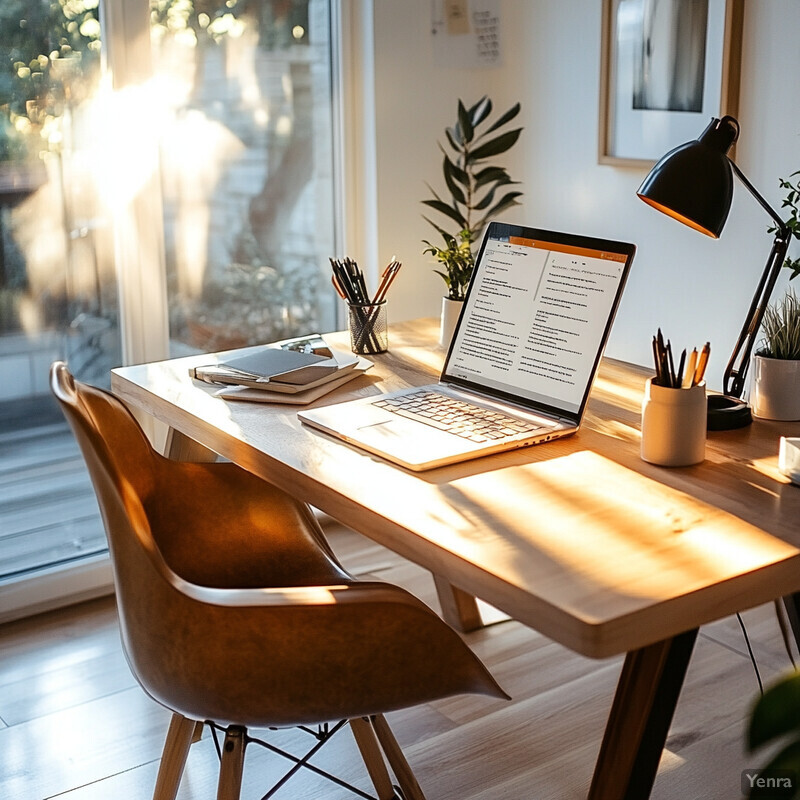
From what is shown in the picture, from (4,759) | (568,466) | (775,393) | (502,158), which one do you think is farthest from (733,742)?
(502,158)

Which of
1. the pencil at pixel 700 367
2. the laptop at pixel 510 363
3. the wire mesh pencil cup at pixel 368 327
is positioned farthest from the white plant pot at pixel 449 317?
the pencil at pixel 700 367

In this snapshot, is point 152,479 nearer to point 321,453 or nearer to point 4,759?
point 321,453

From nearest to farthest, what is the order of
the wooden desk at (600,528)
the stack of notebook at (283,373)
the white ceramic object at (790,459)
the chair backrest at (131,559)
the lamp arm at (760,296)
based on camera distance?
the wooden desk at (600,528) < the chair backrest at (131,559) < the white ceramic object at (790,459) < the lamp arm at (760,296) < the stack of notebook at (283,373)

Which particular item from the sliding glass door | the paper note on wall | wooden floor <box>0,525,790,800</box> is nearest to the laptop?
wooden floor <box>0,525,790,800</box>

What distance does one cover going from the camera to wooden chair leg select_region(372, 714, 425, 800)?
63.1 inches

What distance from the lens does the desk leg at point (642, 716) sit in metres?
1.18

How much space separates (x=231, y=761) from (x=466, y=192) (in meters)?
1.92

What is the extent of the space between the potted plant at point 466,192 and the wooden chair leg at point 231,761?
38.2 inches

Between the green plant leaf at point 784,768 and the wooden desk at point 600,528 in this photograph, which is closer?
the green plant leaf at point 784,768

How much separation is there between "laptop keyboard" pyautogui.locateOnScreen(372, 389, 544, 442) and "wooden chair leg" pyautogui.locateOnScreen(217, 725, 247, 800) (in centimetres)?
51

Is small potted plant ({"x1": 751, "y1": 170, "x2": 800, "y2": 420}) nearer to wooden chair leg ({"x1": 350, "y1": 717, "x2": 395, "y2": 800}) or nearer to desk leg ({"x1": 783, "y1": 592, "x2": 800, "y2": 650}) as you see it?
desk leg ({"x1": 783, "y1": 592, "x2": 800, "y2": 650})

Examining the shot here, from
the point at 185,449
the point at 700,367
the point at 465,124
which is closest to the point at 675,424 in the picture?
the point at 700,367

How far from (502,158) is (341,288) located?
3.51 ft

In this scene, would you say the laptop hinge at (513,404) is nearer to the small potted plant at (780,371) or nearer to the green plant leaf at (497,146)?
the small potted plant at (780,371)
